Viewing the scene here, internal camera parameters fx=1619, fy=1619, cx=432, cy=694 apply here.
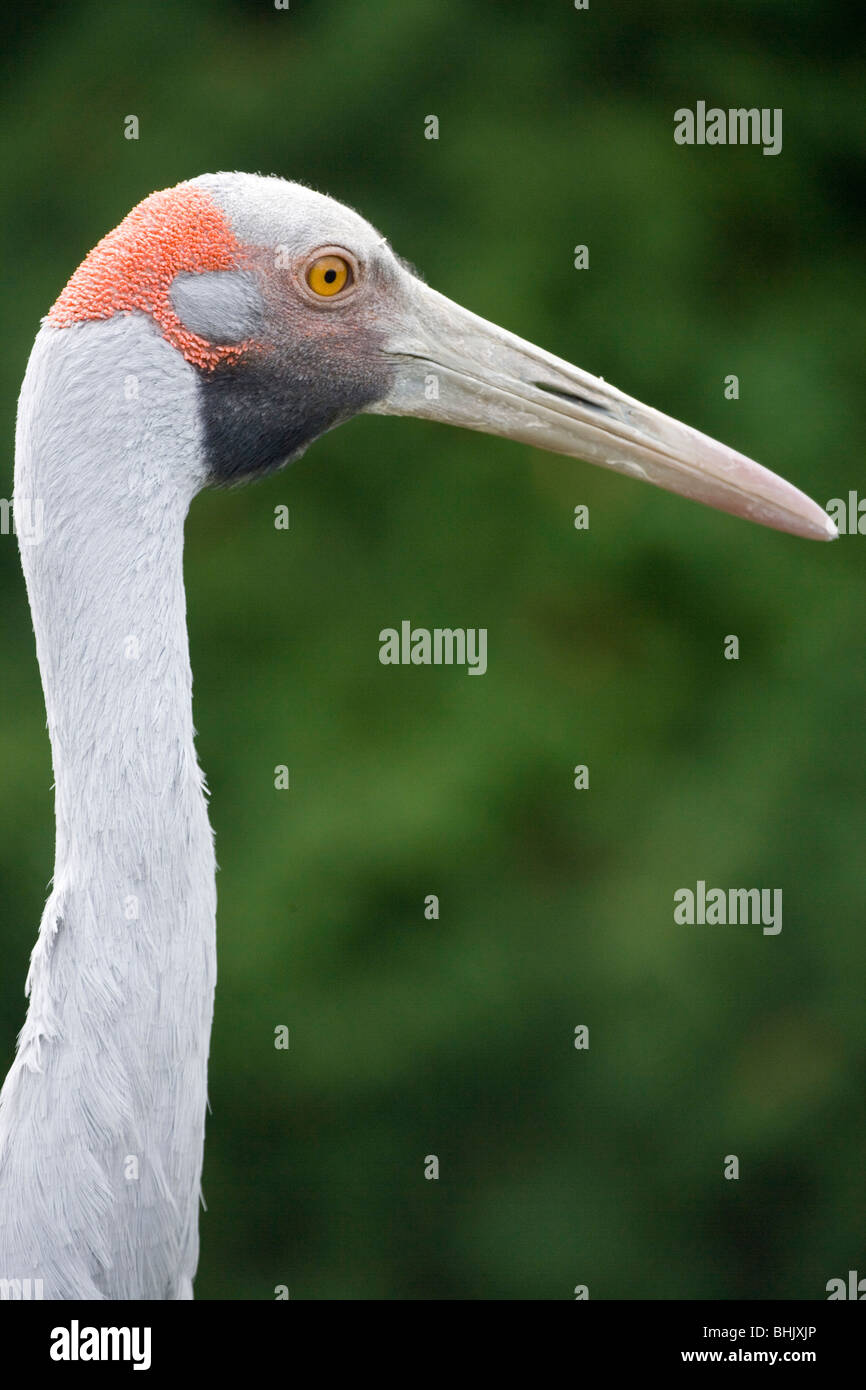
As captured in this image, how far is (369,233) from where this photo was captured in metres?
2.62

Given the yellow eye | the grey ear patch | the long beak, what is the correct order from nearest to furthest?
the grey ear patch → the yellow eye → the long beak

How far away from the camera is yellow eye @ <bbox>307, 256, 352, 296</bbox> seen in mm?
2559

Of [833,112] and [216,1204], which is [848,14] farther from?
[216,1204]

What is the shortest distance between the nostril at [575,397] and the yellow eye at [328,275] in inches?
15.8

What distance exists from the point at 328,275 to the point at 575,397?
0.50 meters

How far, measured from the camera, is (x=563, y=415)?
2812 mm

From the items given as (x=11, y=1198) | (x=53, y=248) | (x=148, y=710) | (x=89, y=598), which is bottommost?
(x=11, y=1198)

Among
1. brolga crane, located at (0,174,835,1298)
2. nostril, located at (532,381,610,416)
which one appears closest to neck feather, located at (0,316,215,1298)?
brolga crane, located at (0,174,835,1298)

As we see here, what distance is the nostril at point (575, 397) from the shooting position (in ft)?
9.23

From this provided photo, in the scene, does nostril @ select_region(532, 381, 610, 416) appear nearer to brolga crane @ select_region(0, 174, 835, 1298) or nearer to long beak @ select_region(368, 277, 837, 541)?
long beak @ select_region(368, 277, 837, 541)
